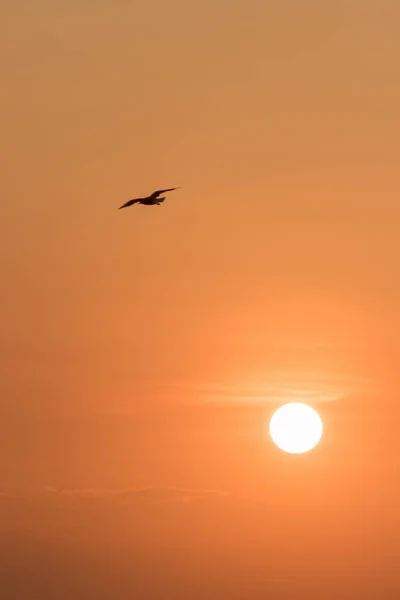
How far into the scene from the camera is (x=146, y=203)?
6644 centimetres
